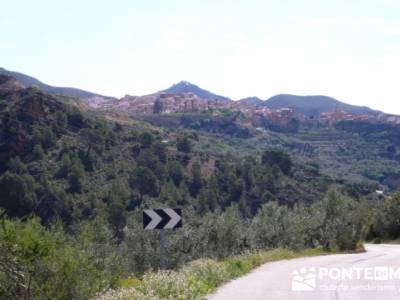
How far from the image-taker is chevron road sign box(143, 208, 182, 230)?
12891 mm

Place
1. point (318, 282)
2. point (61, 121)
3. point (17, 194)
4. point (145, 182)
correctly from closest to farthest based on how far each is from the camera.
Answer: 1. point (318, 282)
2. point (17, 194)
3. point (145, 182)
4. point (61, 121)

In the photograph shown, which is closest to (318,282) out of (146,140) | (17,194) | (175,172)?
(17,194)

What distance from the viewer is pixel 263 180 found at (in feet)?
281

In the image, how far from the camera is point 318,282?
15.3 meters

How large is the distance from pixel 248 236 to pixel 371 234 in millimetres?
23260

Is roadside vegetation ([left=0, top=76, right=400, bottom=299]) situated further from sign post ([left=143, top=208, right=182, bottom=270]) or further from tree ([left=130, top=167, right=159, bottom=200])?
sign post ([left=143, top=208, right=182, bottom=270])

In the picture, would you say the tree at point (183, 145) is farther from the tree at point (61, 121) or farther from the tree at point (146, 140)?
the tree at point (61, 121)

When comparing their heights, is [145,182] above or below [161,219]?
below

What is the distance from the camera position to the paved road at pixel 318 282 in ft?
42.6

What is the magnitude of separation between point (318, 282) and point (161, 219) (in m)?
4.74

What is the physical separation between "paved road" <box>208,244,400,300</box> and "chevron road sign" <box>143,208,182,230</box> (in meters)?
1.70

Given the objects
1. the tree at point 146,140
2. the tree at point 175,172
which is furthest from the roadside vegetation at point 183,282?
the tree at point 146,140

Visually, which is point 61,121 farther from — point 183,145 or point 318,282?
point 318,282

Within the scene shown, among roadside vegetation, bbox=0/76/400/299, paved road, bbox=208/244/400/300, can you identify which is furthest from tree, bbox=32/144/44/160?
paved road, bbox=208/244/400/300
